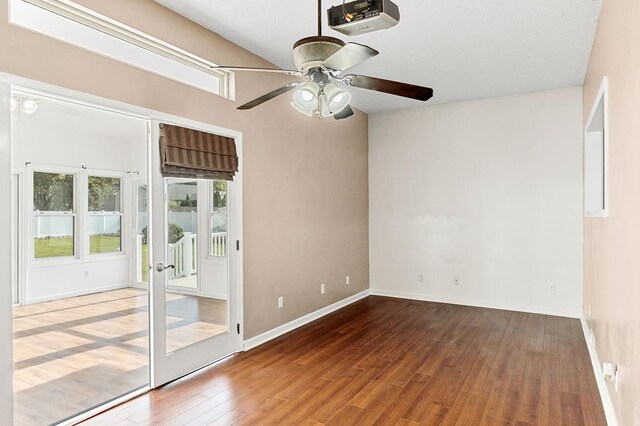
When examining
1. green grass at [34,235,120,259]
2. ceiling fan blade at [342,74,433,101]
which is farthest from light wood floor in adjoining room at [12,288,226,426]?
ceiling fan blade at [342,74,433,101]

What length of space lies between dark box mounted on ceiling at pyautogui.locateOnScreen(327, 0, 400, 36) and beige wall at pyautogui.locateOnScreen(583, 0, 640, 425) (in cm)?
115

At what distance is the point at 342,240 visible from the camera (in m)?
5.98

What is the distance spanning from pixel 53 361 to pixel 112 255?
12.2ft

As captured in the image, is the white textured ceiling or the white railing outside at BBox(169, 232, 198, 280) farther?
the white railing outside at BBox(169, 232, 198, 280)

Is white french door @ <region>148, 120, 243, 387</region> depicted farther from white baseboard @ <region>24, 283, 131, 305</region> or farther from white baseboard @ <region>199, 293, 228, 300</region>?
white baseboard @ <region>24, 283, 131, 305</region>

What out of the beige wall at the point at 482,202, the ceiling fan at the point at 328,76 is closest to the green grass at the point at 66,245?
the beige wall at the point at 482,202

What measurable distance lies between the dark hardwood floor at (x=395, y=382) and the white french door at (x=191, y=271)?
214 mm

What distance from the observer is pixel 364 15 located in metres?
1.91

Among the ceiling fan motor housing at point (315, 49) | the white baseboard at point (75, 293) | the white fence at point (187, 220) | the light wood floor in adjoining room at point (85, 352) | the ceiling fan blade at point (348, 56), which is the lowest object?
the light wood floor in adjoining room at point (85, 352)

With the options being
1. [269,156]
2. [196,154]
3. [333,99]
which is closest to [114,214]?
[269,156]

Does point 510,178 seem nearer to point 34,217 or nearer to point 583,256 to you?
point 583,256

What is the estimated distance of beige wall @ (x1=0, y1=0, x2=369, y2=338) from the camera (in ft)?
8.77

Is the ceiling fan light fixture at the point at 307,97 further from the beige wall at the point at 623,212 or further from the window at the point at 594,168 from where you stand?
the window at the point at 594,168

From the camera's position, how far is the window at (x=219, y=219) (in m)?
3.76
